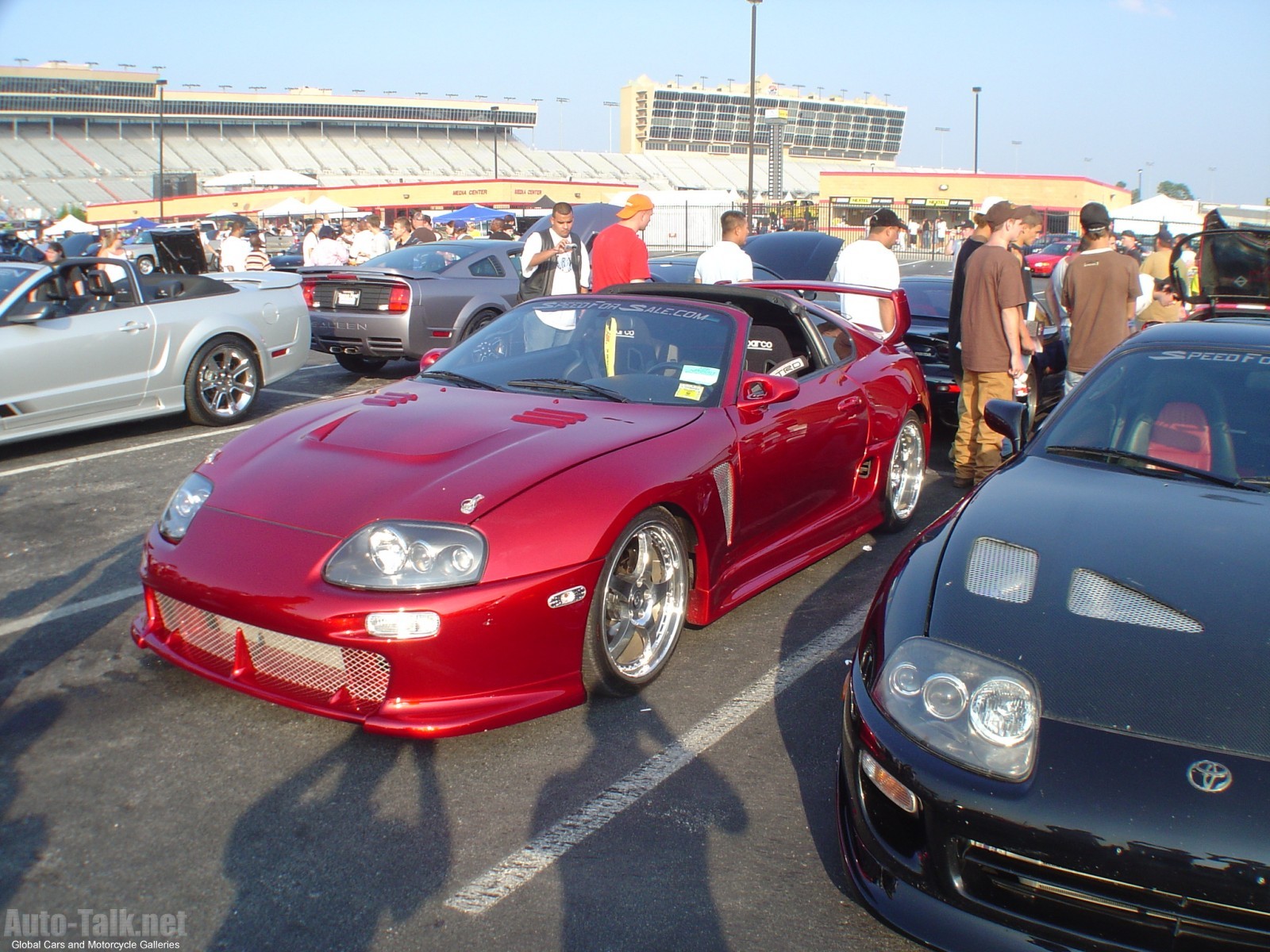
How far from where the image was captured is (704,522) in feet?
12.6

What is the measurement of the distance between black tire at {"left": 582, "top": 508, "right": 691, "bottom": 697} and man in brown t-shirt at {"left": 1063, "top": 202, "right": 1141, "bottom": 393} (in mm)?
3597

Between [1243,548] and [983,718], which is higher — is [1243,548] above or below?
above

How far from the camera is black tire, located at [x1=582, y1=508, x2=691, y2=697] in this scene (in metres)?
3.38

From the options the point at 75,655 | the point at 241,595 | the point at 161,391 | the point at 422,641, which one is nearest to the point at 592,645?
the point at 422,641

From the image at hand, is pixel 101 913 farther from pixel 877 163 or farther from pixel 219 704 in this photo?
pixel 877 163

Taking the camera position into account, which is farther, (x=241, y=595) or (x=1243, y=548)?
(x=241, y=595)

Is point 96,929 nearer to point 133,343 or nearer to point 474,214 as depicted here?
point 133,343

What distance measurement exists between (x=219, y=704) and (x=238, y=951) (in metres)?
1.30

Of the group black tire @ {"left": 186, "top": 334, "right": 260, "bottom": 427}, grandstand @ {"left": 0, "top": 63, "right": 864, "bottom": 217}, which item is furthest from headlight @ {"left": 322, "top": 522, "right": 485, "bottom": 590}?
grandstand @ {"left": 0, "top": 63, "right": 864, "bottom": 217}

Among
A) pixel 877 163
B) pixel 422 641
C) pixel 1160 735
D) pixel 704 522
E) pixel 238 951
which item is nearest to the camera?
pixel 1160 735

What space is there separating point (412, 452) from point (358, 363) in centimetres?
806

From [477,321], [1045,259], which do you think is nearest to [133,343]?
[477,321]

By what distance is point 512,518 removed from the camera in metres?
3.19

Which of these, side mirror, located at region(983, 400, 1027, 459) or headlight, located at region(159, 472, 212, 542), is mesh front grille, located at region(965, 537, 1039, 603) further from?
headlight, located at region(159, 472, 212, 542)
